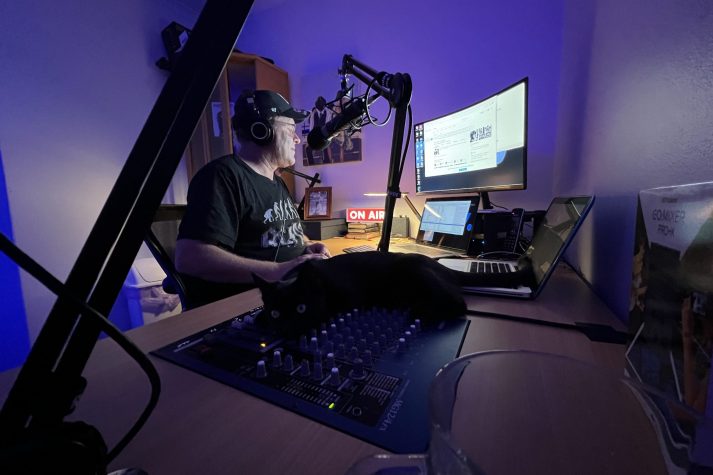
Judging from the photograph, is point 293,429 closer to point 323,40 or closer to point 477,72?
point 477,72

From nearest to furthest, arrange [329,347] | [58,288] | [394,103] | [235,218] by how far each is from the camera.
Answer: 1. [58,288]
2. [329,347]
3. [394,103]
4. [235,218]

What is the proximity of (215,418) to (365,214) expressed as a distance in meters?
1.71

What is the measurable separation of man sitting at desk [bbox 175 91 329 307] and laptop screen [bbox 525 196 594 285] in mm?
678

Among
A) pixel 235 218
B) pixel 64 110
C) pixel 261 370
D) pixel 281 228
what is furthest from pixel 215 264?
pixel 64 110

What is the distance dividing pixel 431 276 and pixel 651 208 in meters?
0.36

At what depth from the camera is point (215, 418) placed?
1.05ft

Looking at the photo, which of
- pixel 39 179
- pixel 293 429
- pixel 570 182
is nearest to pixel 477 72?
pixel 570 182

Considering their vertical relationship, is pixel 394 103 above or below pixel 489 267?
above

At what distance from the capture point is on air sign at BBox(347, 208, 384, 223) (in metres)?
1.93

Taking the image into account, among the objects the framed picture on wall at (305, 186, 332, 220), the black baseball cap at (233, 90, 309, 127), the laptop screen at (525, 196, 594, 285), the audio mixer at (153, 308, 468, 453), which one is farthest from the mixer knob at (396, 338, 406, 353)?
the framed picture on wall at (305, 186, 332, 220)

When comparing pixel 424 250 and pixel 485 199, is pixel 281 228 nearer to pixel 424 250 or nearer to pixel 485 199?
pixel 424 250

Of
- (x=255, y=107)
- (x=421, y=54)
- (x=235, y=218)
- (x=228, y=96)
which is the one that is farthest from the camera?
(x=228, y=96)

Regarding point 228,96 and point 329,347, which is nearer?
point 329,347

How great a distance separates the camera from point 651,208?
1.11 ft
